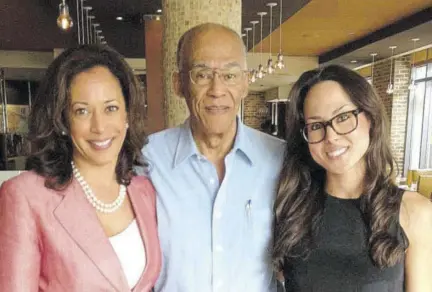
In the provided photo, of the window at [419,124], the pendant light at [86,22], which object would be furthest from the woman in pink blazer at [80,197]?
the window at [419,124]

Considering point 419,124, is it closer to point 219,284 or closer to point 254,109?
point 219,284

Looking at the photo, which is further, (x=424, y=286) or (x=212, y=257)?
(x=212, y=257)

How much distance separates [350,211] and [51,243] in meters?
0.97

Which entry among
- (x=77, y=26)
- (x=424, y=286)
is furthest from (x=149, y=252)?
(x=77, y=26)

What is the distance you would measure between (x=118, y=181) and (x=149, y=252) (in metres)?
0.28

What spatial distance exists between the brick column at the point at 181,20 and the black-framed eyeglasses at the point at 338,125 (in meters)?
1.72

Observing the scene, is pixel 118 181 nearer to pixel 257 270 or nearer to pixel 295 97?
pixel 257 270

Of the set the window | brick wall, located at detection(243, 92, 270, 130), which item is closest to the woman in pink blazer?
the window

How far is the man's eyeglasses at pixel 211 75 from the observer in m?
1.61

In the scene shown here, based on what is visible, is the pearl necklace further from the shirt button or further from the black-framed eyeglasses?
the black-framed eyeglasses

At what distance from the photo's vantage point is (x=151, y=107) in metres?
6.46

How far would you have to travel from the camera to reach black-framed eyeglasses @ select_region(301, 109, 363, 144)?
1.44 m

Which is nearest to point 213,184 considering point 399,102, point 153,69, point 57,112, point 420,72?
point 57,112

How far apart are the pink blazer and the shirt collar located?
17.0 inches
